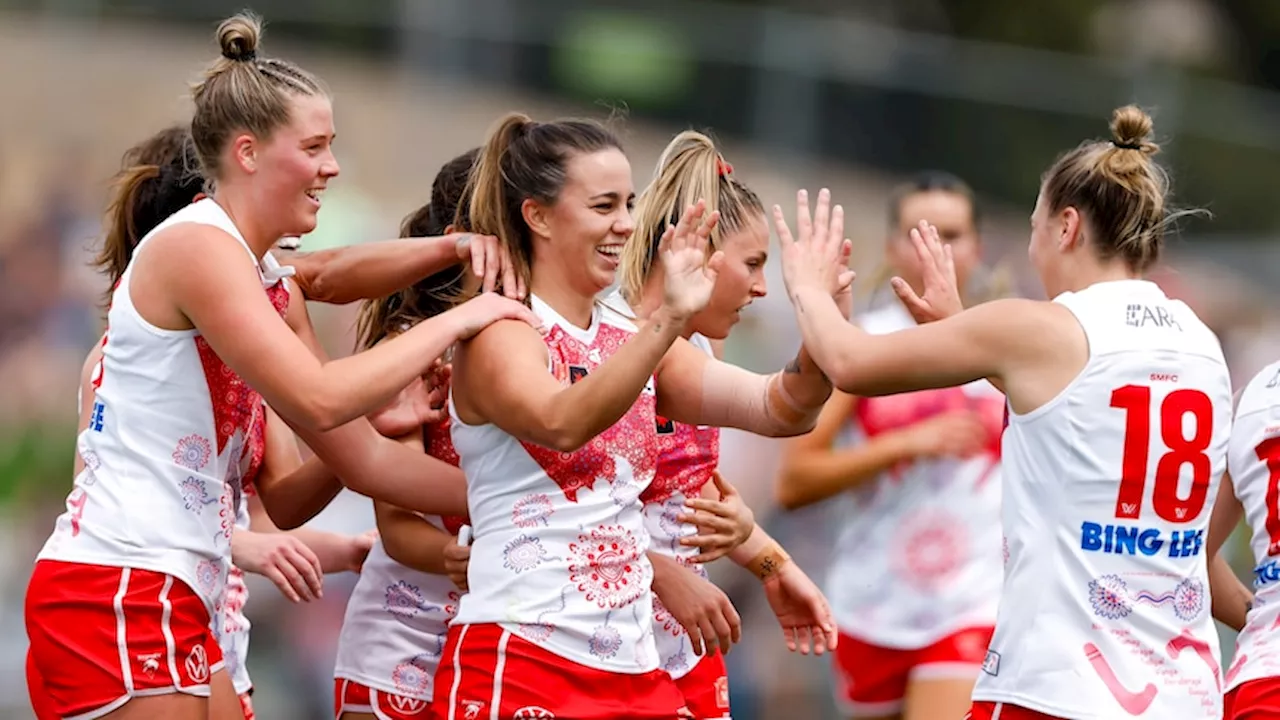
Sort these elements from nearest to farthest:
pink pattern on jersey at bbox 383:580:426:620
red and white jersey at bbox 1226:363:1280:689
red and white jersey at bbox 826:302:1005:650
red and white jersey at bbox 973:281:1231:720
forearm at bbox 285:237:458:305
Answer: red and white jersey at bbox 973:281:1231:720, red and white jersey at bbox 1226:363:1280:689, forearm at bbox 285:237:458:305, pink pattern on jersey at bbox 383:580:426:620, red and white jersey at bbox 826:302:1005:650

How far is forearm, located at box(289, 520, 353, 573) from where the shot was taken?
5.36 m

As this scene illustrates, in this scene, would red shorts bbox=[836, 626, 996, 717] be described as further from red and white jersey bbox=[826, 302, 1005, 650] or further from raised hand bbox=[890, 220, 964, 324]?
raised hand bbox=[890, 220, 964, 324]

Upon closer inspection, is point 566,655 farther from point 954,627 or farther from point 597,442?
point 954,627

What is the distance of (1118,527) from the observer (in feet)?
13.9

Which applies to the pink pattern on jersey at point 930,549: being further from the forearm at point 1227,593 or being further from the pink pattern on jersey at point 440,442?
the pink pattern on jersey at point 440,442

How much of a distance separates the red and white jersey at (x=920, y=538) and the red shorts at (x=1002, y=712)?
83.6 inches

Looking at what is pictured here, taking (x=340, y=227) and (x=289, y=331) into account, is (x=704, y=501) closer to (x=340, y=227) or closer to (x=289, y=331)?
(x=289, y=331)

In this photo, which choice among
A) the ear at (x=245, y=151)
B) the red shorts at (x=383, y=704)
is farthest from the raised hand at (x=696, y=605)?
the ear at (x=245, y=151)

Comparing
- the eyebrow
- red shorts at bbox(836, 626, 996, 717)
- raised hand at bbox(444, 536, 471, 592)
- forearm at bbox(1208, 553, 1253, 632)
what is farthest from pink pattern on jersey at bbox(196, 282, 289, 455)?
red shorts at bbox(836, 626, 996, 717)

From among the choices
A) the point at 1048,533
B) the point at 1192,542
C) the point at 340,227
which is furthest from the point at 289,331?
the point at 340,227

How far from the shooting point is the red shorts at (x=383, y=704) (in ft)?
16.4

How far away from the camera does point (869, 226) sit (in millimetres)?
12586

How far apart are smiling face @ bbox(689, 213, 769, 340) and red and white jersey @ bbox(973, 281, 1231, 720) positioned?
3.20ft

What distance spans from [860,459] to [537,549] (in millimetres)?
2664
